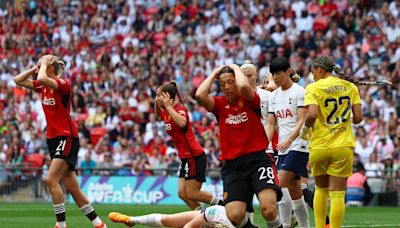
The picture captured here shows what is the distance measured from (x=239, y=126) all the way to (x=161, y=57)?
867 inches

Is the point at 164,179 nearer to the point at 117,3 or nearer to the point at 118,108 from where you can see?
the point at 118,108

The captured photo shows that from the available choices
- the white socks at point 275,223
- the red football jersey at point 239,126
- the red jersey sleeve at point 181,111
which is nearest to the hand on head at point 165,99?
the red jersey sleeve at point 181,111

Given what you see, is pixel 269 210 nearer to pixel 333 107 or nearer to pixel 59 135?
pixel 333 107

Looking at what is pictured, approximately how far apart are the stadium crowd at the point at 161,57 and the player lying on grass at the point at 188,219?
45.1 ft

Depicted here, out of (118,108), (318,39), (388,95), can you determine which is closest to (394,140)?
(388,95)

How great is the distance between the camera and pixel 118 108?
33.7 m

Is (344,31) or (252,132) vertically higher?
(344,31)

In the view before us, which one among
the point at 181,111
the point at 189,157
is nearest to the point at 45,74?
the point at 181,111

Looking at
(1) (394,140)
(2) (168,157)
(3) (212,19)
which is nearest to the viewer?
(1) (394,140)

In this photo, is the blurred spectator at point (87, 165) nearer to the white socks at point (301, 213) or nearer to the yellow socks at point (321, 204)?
the white socks at point (301, 213)

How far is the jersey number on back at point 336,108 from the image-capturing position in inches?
575

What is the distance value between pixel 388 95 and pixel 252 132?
658 inches

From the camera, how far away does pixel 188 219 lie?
14039 millimetres

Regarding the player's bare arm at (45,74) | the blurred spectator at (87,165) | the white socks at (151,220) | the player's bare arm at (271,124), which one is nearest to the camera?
the white socks at (151,220)
